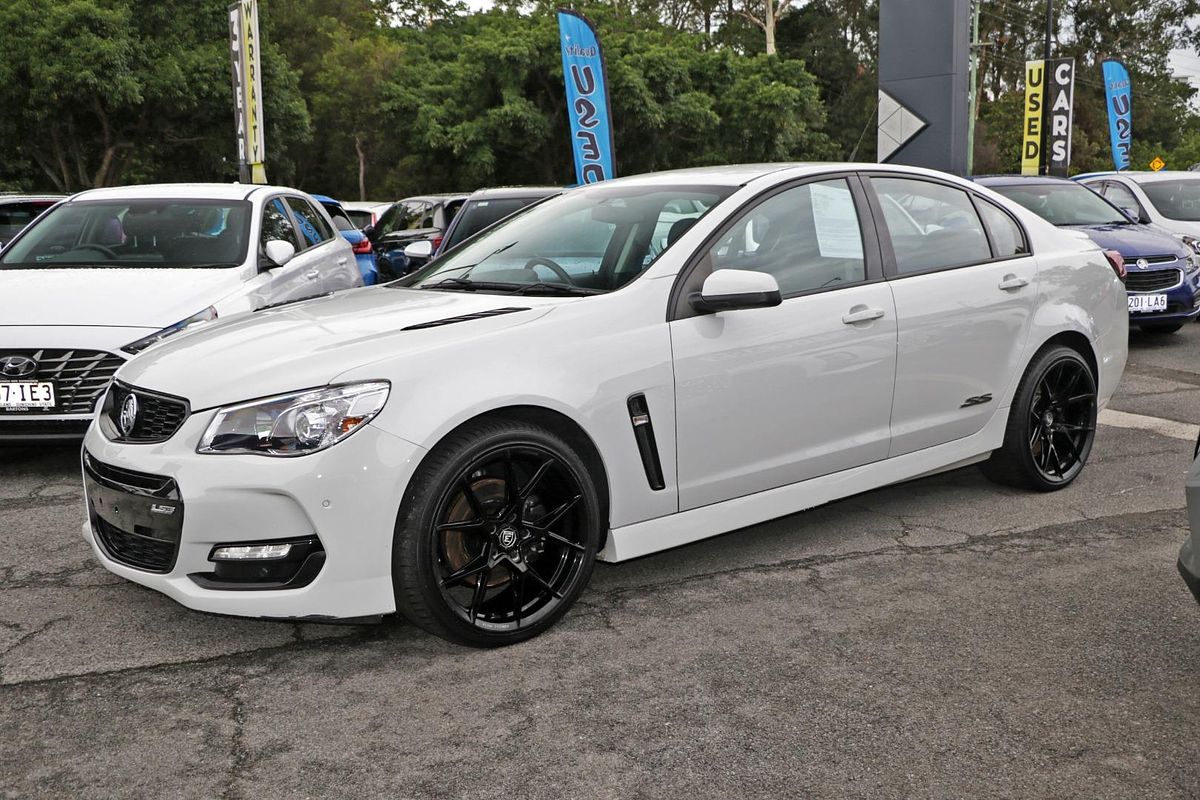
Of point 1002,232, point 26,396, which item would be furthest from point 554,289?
point 26,396

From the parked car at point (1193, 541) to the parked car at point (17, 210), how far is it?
9951mm

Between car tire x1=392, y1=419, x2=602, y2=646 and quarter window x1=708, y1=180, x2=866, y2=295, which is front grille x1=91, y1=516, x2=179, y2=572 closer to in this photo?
car tire x1=392, y1=419, x2=602, y2=646

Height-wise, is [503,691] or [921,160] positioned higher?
[921,160]

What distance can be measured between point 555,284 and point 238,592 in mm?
1562

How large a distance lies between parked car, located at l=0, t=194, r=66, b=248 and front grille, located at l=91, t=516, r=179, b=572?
24.8ft

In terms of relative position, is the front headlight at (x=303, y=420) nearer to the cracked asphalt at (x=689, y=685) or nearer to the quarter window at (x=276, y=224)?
the cracked asphalt at (x=689, y=685)

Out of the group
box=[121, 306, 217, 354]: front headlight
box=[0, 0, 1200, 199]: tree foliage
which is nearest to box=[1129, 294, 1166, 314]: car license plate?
box=[121, 306, 217, 354]: front headlight

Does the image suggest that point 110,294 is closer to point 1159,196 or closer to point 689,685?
point 689,685

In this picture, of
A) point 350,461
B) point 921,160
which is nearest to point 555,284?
point 350,461

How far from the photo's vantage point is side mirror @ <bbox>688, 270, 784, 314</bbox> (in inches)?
153

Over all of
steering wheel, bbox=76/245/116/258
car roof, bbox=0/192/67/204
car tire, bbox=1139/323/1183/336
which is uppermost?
car roof, bbox=0/192/67/204

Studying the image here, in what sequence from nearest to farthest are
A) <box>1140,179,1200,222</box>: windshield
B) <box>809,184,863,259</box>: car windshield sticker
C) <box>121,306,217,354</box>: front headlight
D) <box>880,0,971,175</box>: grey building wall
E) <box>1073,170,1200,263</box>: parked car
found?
1. <box>809,184,863,259</box>: car windshield sticker
2. <box>121,306,217,354</box>: front headlight
3. <box>1073,170,1200,263</box>: parked car
4. <box>1140,179,1200,222</box>: windshield
5. <box>880,0,971,175</box>: grey building wall

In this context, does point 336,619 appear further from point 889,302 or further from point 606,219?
point 889,302

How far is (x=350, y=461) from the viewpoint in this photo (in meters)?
3.32
